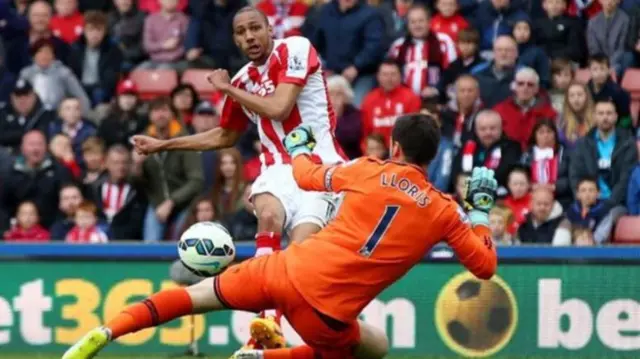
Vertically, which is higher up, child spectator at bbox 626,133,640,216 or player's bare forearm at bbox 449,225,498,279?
player's bare forearm at bbox 449,225,498,279

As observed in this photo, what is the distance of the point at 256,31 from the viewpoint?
35.5ft

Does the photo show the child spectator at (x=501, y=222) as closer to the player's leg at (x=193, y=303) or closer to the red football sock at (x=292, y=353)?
the red football sock at (x=292, y=353)

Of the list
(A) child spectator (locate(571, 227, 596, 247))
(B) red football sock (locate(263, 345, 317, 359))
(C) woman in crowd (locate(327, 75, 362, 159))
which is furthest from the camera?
(C) woman in crowd (locate(327, 75, 362, 159))

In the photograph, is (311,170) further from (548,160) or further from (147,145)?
(548,160)

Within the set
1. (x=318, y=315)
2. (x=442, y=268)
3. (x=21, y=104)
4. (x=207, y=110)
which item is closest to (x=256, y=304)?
(x=318, y=315)

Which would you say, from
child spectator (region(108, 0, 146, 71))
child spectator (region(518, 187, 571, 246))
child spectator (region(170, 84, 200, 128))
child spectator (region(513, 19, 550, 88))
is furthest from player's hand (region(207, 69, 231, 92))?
child spectator (region(108, 0, 146, 71))

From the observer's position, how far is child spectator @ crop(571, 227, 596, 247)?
14.8 m

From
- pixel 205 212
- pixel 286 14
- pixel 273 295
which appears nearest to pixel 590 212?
pixel 205 212

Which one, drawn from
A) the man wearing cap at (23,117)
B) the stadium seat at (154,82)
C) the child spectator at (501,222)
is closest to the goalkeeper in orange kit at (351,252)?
the child spectator at (501,222)

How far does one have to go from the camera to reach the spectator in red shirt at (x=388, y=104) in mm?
16500

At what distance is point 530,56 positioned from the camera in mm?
16906

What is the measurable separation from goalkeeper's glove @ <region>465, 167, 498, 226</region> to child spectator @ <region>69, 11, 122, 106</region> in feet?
29.5

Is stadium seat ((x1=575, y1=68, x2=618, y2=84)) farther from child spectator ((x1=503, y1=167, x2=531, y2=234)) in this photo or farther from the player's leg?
the player's leg

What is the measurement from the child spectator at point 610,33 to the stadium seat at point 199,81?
12.1ft
